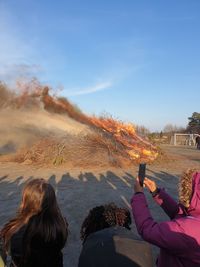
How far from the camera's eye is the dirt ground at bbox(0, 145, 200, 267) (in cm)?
846

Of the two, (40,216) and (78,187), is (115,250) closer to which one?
(40,216)

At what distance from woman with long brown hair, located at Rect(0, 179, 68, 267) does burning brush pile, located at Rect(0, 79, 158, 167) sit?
13457 mm

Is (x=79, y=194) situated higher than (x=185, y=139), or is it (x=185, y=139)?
(x=185, y=139)

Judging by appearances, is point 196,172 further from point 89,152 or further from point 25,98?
point 25,98

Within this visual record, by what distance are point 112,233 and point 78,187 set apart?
9415 millimetres

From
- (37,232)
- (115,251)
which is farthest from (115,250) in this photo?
(37,232)

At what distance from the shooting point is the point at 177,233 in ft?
9.75

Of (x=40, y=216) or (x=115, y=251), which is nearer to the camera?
(x=115, y=251)

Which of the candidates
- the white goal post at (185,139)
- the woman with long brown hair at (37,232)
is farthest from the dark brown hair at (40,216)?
the white goal post at (185,139)

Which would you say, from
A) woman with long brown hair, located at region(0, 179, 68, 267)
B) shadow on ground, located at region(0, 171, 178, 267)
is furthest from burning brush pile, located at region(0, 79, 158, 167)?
woman with long brown hair, located at region(0, 179, 68, 267)

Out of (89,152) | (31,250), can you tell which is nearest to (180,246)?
(31,250)

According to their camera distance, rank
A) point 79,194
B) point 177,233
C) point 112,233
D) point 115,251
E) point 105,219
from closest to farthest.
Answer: point 115,251
point 112,233
point 177,233
point 105,219
point 79,194

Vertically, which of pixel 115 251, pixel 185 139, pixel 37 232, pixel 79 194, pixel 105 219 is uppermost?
pixel 185 139

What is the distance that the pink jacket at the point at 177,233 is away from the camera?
2.97 metres
